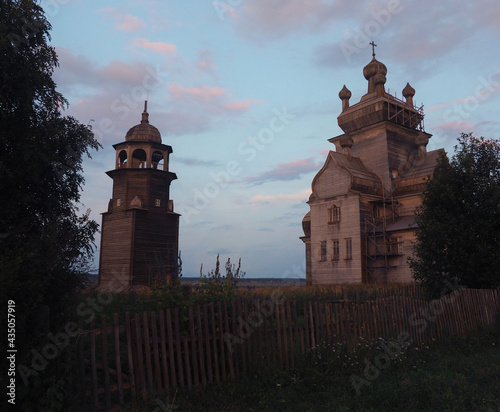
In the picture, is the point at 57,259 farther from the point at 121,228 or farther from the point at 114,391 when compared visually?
the point at 121,228

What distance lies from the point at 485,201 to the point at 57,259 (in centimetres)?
1601

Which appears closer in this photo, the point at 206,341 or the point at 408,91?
the point at 206,341

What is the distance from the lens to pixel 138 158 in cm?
3681

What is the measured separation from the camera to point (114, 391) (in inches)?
260

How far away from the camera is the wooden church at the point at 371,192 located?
1230 inches

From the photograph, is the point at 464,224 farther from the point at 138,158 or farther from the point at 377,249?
the point at 138,158

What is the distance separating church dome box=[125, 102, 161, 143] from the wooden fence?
26764 mm

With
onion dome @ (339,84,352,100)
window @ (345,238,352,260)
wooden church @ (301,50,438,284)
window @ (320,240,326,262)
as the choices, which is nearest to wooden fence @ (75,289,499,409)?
wooden church @ (301,50,438,284)

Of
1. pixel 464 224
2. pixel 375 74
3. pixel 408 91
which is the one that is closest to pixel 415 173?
pixel 408 91

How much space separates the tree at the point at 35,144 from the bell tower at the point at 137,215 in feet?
61.1

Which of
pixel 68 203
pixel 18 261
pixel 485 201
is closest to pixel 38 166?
pixel 68 203

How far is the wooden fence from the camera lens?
656 centimetres

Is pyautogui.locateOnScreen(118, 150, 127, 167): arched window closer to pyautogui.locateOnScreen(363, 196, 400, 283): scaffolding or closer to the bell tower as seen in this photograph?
the bell tower

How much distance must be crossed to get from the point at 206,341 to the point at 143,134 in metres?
30.4
